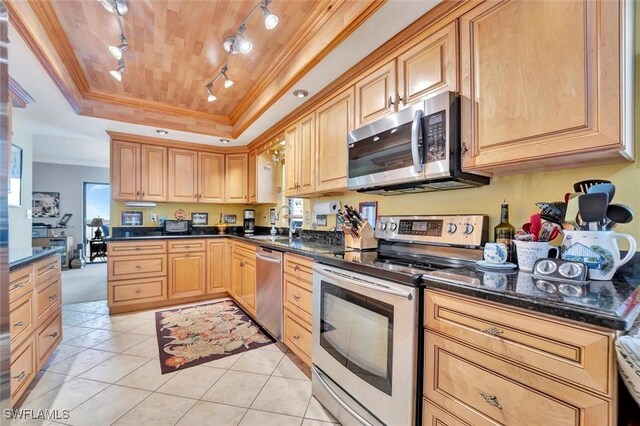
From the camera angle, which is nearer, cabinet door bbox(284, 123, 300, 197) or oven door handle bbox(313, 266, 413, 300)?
oven door handle bbox(313, 266, 413, 300)

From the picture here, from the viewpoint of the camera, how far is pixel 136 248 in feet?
11.5

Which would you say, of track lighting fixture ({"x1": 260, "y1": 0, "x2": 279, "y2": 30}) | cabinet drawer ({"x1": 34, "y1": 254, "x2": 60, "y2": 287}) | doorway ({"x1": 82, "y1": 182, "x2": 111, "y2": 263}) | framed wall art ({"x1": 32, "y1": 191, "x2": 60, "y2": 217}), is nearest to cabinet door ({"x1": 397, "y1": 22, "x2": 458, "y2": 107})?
track lighting fixture ({"x1": 260, "y1": 0, "x2": 279, "y2": 30})

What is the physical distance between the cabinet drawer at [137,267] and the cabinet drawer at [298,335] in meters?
2.20

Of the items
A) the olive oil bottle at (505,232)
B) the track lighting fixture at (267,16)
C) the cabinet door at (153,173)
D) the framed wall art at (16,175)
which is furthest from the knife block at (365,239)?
the framed wall art at (16,175)

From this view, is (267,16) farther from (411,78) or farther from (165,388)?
(165,388)

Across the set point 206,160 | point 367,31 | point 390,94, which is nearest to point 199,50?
point 367,31

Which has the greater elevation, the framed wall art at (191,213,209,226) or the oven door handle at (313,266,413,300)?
the framed wall art at (191,213,209,226)

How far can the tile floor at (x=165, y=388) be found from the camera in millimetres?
1639

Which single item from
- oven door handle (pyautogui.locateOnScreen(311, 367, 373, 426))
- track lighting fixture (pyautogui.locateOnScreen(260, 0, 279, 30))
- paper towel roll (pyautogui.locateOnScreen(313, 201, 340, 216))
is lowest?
oven door handle (pyautogui.locateOnScreen(311, 367, 373, 426))

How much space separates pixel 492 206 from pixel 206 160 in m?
3.94

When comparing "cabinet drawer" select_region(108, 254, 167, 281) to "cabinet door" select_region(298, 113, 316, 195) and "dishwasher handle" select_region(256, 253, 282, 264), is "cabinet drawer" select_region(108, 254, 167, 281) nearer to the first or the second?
"dishwasher handle" select_region(256, 253, 282, 264)

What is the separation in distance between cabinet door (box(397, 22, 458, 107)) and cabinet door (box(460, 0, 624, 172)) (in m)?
0.06

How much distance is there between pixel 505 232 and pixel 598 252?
0.39m

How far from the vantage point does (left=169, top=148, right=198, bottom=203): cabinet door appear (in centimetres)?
408
